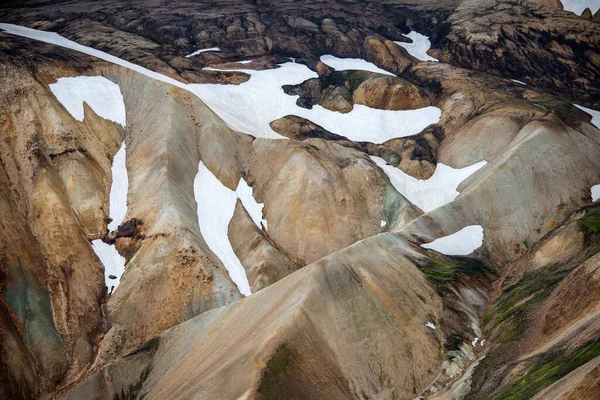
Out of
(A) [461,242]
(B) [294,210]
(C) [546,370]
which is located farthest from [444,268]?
(C) [546,370]

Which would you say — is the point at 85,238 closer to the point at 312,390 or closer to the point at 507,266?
the point at 312,390

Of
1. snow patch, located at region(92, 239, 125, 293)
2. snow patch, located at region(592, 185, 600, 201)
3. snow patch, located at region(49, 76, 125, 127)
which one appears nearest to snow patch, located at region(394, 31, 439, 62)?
snow patch, located at region(592, 185, 600, 201)

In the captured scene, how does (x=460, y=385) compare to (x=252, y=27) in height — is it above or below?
below

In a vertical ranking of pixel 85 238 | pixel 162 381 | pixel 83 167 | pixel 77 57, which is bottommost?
pixel 162 381

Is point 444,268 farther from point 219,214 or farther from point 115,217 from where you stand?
point 115,217

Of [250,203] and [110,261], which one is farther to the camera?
[250,203]

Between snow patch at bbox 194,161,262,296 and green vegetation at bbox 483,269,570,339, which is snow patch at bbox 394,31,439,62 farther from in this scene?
green vegetation at bbox 483,269,570,339

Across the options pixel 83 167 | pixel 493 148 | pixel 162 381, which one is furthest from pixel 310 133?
pixel 162 381
